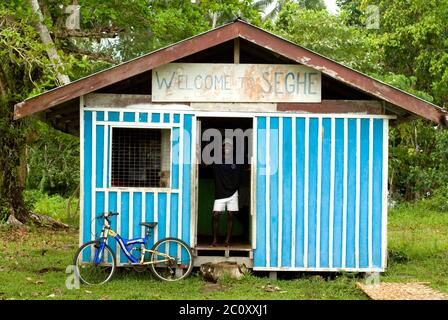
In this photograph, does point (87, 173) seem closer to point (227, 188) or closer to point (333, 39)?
point (227, 188)

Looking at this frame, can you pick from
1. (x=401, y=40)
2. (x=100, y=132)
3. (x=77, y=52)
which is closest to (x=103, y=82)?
(x=100, y=132)

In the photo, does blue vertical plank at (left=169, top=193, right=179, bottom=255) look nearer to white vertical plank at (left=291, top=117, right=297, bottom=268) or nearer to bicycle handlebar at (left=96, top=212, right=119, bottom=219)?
bicycle handlebar at (left=96, top=212, right=119, bottom=219)

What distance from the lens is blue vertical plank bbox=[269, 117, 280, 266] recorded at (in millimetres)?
10680

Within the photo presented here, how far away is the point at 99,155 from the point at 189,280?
2.22 m

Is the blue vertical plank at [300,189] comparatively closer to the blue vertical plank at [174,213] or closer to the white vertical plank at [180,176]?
the white vertical plank at [180,176]

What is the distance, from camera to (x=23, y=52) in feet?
41.7

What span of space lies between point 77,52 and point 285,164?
31.3 feet

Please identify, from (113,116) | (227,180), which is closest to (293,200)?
(227,180)

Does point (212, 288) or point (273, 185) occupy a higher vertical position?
point (273, 185)

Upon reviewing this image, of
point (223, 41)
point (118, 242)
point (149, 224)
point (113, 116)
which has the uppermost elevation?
point (223, 41)

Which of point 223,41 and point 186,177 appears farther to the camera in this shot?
point 186,177

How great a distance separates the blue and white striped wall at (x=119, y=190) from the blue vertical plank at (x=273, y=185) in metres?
1.19

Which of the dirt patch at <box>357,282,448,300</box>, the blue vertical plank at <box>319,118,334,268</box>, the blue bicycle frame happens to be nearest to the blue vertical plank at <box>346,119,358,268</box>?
the blue vertical plank at <box>319,118,334,268</box>

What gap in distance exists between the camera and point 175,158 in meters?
10.6
